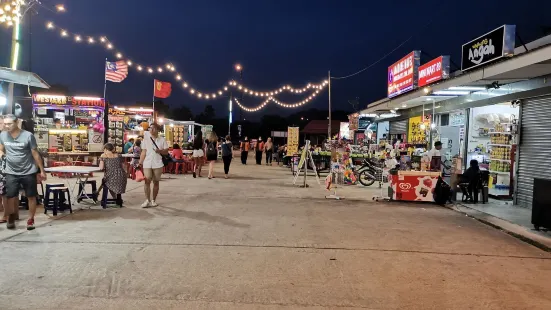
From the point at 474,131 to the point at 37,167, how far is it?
12828 millimetres

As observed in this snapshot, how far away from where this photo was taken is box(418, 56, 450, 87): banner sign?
46.4ft

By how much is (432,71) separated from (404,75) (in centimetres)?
385

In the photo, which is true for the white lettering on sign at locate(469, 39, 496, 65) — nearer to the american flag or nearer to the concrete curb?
the concrete curb

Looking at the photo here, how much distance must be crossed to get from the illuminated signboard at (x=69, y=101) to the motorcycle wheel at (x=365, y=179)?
11655 mm

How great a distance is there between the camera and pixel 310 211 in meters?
9.16

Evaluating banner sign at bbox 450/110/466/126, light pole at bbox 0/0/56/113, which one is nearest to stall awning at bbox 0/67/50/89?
light pole at bbox 0/0/56/113

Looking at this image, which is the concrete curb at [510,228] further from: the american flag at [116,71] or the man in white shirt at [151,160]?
the american flag at [116,71]

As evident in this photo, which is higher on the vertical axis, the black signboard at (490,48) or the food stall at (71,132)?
the black signboard at (490,48)

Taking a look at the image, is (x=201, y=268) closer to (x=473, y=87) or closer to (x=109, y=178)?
(x=109, y=178)

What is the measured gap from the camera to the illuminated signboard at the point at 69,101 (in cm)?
1878

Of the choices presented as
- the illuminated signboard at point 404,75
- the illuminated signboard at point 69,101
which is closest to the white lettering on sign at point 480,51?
the illuminated signboard at point 404,75

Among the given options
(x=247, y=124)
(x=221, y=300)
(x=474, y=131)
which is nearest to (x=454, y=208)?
(x=474, y=131)

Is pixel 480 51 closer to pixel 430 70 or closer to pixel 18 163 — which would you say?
pixel 430 70

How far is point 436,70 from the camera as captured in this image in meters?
14.6
